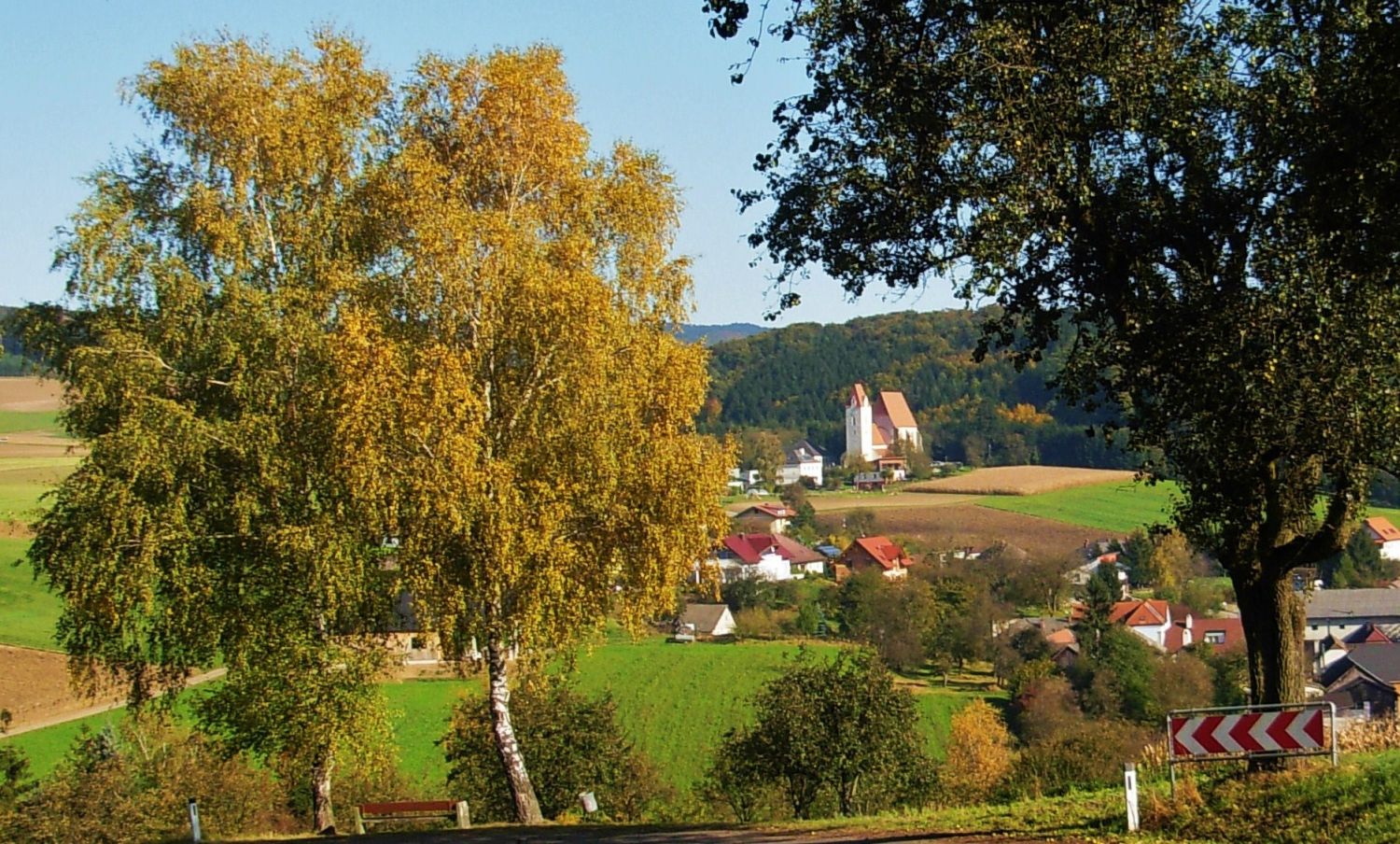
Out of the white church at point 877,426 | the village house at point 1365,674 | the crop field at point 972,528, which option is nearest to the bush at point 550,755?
the village house at point 1365,674

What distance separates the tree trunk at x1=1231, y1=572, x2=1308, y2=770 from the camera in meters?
14.3

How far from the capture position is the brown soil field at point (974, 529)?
112 metres

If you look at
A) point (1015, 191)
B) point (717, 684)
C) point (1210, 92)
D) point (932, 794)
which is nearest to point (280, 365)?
point (1015, 191)

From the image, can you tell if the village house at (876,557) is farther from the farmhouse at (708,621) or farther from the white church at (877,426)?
the white church at (877,426)

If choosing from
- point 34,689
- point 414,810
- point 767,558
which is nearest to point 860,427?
point 767,558

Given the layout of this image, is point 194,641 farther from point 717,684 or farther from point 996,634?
point 996,634

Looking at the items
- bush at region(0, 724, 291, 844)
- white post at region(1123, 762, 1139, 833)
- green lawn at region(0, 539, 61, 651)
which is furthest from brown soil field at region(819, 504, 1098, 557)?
white post at region(1123, 762, 1139, 833)

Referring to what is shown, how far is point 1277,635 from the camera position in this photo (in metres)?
14.4

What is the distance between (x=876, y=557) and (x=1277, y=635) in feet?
301

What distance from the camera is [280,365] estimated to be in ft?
70.3

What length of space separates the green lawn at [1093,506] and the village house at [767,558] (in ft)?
71.7

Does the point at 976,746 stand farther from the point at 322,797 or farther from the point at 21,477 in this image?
the point at 21,477

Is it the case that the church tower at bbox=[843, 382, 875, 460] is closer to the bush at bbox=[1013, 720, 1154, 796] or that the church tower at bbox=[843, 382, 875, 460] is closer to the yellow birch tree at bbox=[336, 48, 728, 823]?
the bush at bbox=[1013, 720, 1154, 796]

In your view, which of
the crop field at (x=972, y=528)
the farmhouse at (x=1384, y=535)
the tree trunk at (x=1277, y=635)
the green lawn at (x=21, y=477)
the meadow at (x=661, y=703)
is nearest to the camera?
the tree trunk at (x=1277, y=635)
